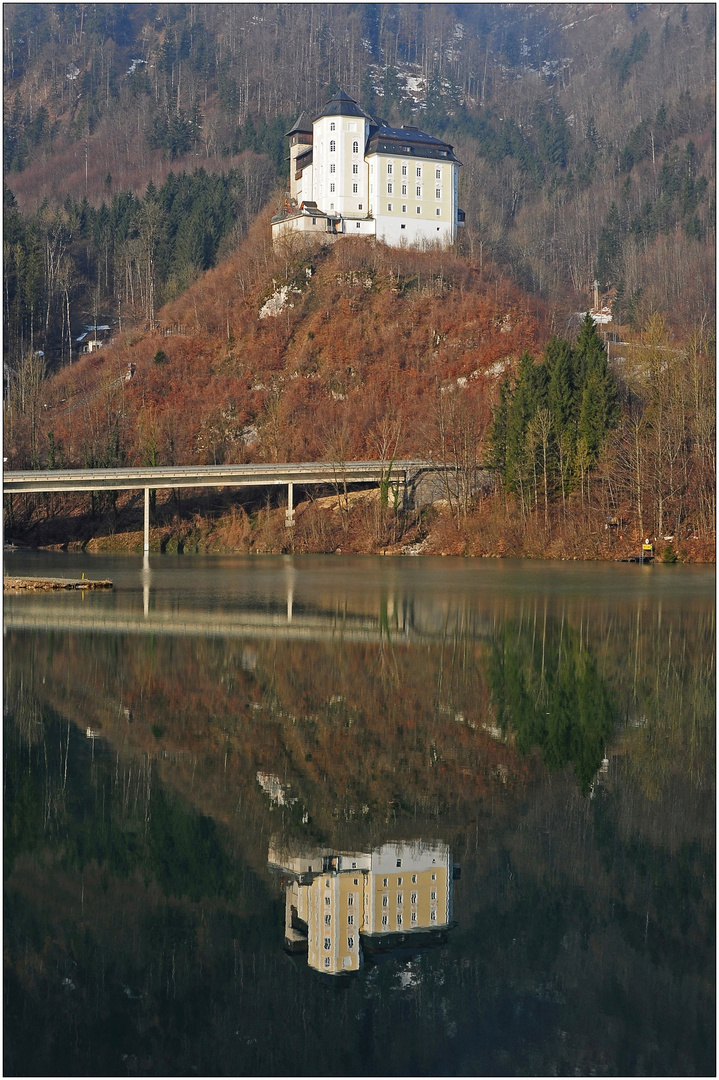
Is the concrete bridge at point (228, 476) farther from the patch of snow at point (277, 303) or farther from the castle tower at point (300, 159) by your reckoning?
the castle tower at point (300, 159)

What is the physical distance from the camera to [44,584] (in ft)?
140

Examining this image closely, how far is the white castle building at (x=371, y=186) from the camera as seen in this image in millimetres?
108875

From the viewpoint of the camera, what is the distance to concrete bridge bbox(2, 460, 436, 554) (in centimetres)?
7712

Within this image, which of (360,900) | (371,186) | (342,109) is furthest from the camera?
(342,109)

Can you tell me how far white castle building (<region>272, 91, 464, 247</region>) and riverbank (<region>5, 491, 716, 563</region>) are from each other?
37620 mm

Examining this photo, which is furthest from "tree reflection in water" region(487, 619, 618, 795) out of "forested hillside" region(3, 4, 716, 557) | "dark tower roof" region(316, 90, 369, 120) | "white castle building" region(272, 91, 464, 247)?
"dark tower roof" region(316, 90, 369, 120)

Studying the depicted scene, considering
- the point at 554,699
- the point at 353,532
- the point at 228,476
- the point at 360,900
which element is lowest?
the point at 360,900

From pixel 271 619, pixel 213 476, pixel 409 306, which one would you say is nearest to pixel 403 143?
pixel 409 306

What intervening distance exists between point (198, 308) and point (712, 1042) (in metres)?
107

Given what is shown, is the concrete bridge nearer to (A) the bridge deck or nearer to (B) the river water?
(A) the bridge deck

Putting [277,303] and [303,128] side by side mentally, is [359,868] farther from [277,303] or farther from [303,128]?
[303,128]

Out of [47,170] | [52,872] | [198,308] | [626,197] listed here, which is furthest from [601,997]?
[47,170]

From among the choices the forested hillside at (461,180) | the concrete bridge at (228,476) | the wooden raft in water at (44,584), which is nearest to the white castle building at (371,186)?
the forested hillside at (461,180)

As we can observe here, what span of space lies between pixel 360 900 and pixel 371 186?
105713 millimetres
